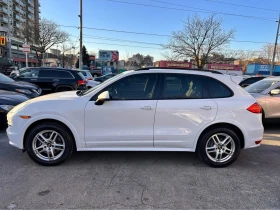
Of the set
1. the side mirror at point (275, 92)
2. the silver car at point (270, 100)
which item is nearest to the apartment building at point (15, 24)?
the silver car at point (270, 100)

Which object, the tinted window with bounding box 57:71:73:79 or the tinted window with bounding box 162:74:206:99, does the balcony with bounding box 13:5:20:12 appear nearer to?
the tinted window with bounding box 57:71:73:79

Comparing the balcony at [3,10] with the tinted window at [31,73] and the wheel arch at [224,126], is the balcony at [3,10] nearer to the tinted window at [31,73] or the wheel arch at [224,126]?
the tinted window at [31,73]

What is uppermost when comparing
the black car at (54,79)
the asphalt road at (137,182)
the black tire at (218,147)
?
the black car at (54,79)

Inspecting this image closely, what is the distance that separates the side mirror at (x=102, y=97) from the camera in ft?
12.2

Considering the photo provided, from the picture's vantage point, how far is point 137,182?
3.47m

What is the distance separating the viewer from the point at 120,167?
3.99 m

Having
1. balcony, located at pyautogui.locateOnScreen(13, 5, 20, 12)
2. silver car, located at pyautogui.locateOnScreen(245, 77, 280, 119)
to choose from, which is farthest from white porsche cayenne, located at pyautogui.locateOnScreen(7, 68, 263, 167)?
balcony, located at pyautogui.locateOnScreen(13, 5, 20, 12)

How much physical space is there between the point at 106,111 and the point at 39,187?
143 centimetres

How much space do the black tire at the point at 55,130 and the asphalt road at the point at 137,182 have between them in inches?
5.7

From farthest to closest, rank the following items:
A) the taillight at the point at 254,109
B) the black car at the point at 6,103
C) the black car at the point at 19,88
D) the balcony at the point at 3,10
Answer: the balcony at the point at 3,10 < the black car at the point at 19,88 < the black car at the point at 6,103 < the taillight at the point at 254,109

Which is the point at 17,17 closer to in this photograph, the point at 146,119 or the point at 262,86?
the point at 262,86

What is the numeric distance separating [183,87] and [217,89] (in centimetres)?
58

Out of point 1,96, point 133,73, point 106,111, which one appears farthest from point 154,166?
point 1,96

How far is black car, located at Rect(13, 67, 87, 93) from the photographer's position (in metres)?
10.8
